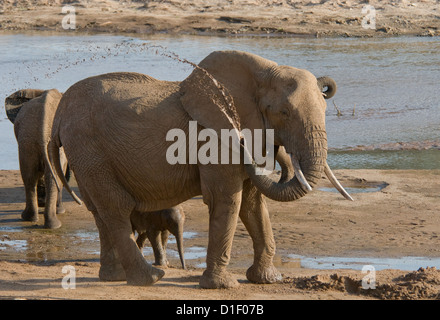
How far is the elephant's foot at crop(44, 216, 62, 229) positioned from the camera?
1107 cm

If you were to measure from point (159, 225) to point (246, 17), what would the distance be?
25.3 m

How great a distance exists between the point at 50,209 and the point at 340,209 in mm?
3822

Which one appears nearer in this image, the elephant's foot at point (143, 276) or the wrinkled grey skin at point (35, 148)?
the elephant's foot at point (143, 276)

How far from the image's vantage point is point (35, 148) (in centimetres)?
1136

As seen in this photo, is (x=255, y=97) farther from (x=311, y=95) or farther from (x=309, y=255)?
(x=309, y=255)

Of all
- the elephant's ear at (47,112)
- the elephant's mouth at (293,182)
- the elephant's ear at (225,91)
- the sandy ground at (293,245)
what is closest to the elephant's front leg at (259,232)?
the sandy ground at (293,245)

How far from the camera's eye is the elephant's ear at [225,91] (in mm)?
7590

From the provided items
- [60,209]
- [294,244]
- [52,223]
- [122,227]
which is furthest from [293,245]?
[60,209]

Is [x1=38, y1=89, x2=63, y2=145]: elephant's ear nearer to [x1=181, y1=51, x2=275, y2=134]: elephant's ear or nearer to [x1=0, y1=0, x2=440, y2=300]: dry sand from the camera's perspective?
[x1=0, y1=0, x2=440, y2=300]: dry sand

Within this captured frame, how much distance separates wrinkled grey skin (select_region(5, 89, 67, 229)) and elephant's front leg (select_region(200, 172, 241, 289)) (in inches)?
148

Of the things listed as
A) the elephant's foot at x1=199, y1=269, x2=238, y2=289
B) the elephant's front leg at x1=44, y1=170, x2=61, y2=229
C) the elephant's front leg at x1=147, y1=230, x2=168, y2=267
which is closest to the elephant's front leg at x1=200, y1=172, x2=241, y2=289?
the elephant's foot at x1=199, y1=269, x2=238, y2=289

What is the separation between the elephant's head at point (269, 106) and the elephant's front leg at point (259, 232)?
662mm

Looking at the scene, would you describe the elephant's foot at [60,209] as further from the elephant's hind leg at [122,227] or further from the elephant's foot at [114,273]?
the elephant's hind leg at [122,227]

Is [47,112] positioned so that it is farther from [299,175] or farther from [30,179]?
[299,175]
